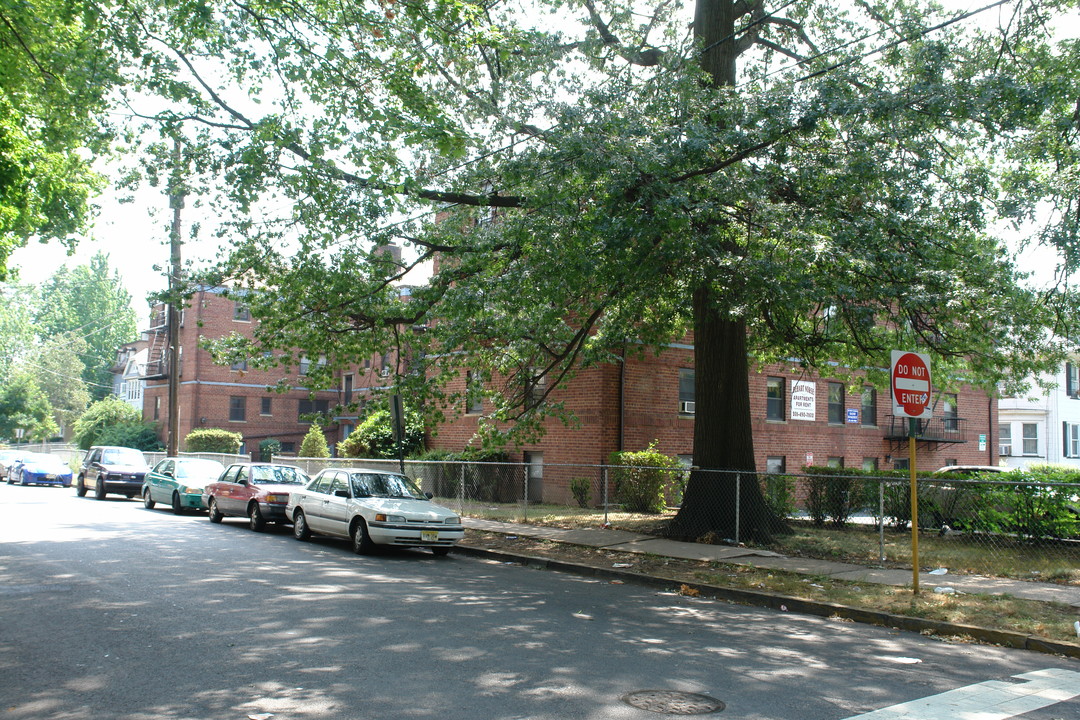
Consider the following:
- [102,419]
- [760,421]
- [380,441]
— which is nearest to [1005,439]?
[760,421]

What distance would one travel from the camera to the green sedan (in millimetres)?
21734

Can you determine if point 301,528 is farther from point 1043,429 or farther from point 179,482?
point 1043,429

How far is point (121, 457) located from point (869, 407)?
26.1m

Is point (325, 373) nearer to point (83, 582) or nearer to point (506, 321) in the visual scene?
point (506, 321)

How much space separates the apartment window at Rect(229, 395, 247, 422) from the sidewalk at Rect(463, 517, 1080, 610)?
33.5 metres

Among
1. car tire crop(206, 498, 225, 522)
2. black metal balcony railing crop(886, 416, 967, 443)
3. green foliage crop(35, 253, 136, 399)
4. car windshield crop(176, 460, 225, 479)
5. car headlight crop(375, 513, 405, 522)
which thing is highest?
green foliage crop(35, 253, 136, 399)

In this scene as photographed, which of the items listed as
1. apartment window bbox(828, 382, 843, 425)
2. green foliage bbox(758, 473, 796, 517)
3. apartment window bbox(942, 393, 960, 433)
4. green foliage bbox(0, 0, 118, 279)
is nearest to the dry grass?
green foliage bbox(758, 473, 796, 517)

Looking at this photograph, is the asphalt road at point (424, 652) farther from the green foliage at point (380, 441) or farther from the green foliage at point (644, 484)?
the green foliage at point (380, 441)

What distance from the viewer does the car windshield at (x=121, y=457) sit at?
89.0ft

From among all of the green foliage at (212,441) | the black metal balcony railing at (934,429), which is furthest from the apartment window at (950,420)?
the green foliage at (212,441)

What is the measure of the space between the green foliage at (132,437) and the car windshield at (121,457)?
19572 mm

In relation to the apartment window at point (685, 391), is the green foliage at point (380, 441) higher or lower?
lower

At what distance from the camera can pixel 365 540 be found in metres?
14.3

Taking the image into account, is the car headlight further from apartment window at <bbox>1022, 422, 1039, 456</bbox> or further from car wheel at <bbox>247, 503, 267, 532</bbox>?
apartment window at <bbox>1022, 422, 1039, 456</bbox>
